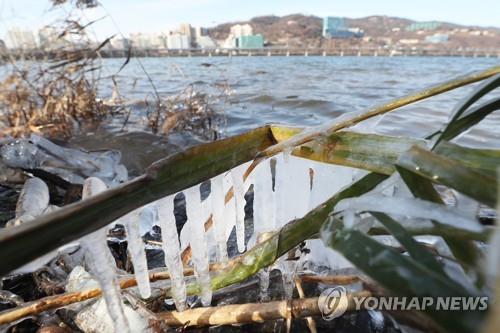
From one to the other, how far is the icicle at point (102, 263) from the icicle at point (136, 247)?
0.08m

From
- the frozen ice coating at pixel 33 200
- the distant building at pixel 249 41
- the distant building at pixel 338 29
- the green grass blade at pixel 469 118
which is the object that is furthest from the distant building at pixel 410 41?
the green grass blade at pixel 469 118

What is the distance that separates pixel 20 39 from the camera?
17.4ft

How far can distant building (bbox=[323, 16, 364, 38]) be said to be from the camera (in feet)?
388

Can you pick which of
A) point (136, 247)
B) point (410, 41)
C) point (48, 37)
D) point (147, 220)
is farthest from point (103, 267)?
point (410, 41)

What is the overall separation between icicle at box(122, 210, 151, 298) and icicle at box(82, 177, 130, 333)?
8 cm

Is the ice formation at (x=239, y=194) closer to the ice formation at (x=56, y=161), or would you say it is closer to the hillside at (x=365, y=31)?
the ice formation at (x=56, y=161)

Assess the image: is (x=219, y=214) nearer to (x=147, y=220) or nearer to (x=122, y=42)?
(x=147, y=220)

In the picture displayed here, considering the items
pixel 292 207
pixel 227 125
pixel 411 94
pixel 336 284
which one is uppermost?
pixel 411 94

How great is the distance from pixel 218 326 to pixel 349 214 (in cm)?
77

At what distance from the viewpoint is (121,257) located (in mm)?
1709

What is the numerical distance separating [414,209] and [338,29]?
13613 centimetres

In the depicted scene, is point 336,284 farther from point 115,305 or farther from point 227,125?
point 227,125

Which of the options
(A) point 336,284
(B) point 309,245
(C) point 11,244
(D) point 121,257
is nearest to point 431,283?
(C) point 11,244

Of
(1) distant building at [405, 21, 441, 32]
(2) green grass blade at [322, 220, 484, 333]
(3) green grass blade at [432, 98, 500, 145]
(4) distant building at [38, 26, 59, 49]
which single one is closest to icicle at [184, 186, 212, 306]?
(2) green grass blade at [322, 220, 484, 333]
